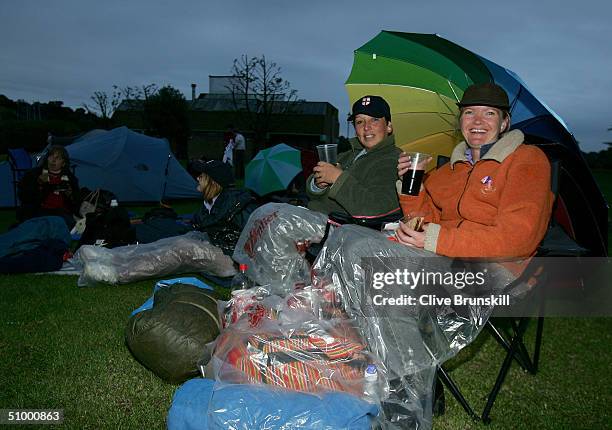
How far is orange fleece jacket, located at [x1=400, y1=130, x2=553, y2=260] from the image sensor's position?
218cm

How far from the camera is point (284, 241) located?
3391 mm

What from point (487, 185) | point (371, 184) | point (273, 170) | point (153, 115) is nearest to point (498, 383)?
point (487, 185)

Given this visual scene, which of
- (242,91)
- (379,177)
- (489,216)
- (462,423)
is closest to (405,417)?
(462,423)

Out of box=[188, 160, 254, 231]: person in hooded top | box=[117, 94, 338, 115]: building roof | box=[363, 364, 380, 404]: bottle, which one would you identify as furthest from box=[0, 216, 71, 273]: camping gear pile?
box=[117, 94, 338, 115]: building roof

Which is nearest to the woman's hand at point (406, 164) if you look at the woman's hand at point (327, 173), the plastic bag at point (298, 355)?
the woman's hand at point (327, 173)

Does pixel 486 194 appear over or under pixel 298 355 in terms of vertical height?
over

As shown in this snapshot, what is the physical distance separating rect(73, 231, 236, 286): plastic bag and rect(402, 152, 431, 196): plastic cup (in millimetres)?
2664

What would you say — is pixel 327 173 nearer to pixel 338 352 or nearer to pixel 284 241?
pixel 284 241

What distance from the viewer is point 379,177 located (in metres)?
3.08

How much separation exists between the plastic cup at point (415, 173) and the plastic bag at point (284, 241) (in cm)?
90

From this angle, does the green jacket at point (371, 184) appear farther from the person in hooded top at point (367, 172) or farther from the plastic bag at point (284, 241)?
the plastic bag at point (284, 241)

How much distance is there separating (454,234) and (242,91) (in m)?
26.7

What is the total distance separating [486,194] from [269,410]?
1386mm

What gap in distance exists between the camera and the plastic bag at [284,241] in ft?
11.1
